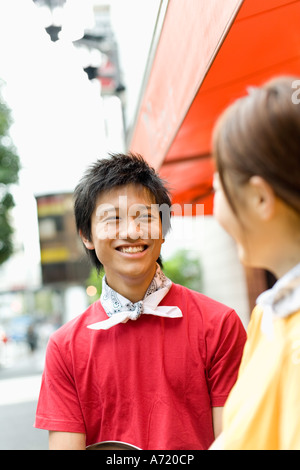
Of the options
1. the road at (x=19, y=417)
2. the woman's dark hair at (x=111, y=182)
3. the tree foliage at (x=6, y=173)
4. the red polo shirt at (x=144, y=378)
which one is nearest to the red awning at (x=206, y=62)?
the woman's dark hair at (x=111, y=182)

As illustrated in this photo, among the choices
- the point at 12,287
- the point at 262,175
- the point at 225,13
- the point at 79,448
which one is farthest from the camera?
the point at 12,287

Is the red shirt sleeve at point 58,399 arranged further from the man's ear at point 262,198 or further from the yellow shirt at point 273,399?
the man's ear at point 262,198

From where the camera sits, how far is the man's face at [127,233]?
1.71 metres

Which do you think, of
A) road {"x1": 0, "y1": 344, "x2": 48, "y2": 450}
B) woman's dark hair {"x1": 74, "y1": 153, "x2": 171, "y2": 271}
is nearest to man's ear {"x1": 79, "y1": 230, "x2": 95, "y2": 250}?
woman's dark hair {"x1": 74, "y1": 153, "x2": 171, "y2": 271}

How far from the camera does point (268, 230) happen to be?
1005 mm

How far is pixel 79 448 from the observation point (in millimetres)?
1636

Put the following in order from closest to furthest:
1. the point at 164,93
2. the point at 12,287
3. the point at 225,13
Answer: the point at 225,13 < the point at 164,93 < the point at 12,287

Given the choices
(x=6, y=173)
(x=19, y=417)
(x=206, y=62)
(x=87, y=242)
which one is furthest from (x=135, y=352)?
(x=6, y=173)

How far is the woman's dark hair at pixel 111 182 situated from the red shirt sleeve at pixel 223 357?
435mm

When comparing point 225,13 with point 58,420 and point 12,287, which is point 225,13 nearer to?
point 58,420

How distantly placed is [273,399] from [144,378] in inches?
30.7

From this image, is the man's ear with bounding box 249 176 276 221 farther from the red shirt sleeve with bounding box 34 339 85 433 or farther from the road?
the road
